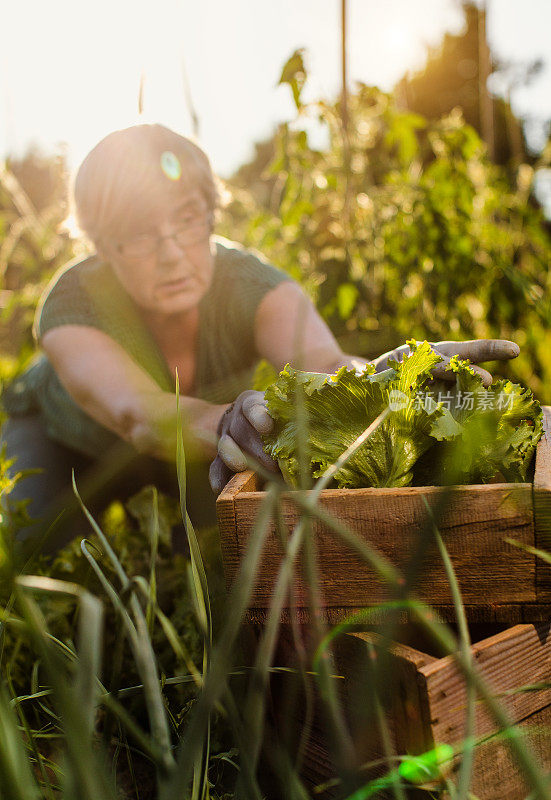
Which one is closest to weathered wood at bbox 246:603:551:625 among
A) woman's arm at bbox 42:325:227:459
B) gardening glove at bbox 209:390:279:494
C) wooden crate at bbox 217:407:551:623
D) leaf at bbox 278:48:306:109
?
wooden crate at bbox 217:407:551:623

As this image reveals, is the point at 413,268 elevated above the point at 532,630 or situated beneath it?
Answer: elevated above

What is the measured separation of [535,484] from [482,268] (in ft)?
6.85

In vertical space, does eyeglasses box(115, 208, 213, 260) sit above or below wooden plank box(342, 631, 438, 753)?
above

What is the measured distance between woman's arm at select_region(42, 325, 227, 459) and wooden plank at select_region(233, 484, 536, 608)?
45cm

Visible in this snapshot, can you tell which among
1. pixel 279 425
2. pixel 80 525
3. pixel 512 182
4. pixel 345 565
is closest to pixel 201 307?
pixel 80 525

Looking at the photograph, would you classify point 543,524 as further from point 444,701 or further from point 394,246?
point 394,246

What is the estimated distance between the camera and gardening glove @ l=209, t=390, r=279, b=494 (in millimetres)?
991

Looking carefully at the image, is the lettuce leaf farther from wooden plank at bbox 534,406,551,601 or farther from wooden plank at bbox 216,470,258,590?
wooden plank at bbox 216,470,258,590

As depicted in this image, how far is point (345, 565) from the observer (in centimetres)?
85

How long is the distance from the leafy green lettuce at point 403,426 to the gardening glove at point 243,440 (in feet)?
0.07

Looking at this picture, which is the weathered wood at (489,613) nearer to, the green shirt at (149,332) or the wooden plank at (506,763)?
the wooden plank at (506,763)

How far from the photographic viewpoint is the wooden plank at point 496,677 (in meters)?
0.76

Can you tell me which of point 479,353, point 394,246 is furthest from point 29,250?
point 479,353

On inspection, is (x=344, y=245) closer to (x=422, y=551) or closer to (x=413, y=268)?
(x=413, y=268)
